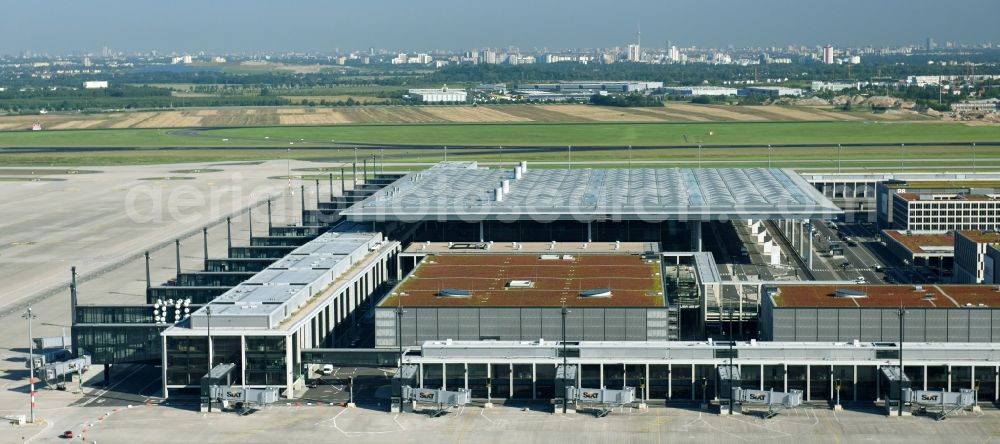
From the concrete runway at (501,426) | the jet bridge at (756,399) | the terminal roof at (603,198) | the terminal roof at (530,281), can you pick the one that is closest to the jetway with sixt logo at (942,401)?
the concrete runway at (501,426)

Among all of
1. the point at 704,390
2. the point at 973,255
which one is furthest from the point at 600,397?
the point at 973,255

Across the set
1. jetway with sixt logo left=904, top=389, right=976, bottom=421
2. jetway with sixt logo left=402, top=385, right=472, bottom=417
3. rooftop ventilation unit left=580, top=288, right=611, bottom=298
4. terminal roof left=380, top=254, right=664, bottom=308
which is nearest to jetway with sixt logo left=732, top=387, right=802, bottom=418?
jetway with sixt logo left=904, top=389, right=976, bottom=421

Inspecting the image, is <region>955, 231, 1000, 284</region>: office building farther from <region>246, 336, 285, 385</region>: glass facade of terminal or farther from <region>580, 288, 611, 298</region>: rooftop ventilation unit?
<region>246, 336, 285, 385</region>: glass facade of terminal

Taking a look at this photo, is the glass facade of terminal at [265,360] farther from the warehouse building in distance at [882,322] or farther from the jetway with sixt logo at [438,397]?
the warehouse building in distance at [882,322]

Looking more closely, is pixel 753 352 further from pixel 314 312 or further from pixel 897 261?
pixel 897 261

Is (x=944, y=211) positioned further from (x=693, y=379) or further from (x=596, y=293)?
(x=693, y=379)

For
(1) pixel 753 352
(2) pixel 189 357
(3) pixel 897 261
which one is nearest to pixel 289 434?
(2) pixel 189 357
